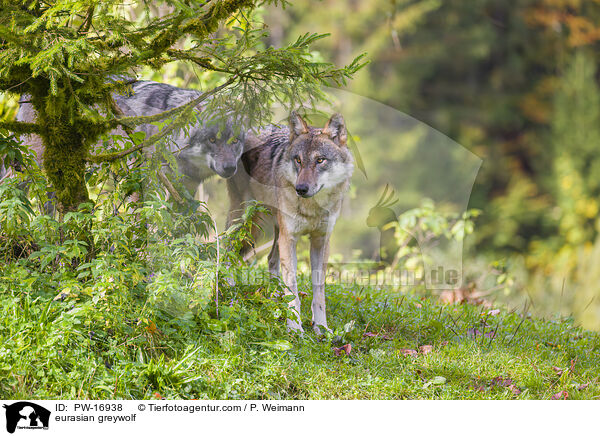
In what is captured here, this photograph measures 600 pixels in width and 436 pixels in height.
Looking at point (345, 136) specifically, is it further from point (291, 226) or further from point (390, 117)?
point (390, 117)

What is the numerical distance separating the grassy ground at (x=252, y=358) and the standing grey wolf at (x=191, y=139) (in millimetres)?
1235

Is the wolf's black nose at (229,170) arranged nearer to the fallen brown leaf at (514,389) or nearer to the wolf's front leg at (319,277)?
the wolf's front leg at (319,277)

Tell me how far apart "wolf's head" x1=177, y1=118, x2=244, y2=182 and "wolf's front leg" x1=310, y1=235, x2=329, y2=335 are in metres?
0.94

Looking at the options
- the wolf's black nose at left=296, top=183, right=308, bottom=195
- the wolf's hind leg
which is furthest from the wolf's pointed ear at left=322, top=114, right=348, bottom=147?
the wolf's hind leg

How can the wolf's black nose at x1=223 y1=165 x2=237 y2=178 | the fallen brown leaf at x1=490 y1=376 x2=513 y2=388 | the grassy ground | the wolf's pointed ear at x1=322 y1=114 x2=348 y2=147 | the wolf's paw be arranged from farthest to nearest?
the wolf's black nose at x1=223 y1=165 x2=237 y2=178 → the wolf's pointed ear at x1=322 y1=114 x2=348 y2=147 → the wolf's paw → the fallen brown leaf at x1=490 y1=376 x2=513 y2=388 → the grassy ground

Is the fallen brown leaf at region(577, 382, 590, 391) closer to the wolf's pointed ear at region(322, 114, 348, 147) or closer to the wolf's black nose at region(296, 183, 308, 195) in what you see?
the wolf's black nose at region(296, 183, 308, 195)

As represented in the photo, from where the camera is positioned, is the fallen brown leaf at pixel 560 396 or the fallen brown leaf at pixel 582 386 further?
the fallen brown leaf at pixel 582 386

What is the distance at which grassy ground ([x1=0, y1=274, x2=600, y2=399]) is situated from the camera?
132 inches
